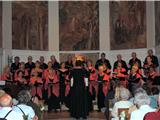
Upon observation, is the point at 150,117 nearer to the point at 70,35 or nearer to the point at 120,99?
the point at 120,99

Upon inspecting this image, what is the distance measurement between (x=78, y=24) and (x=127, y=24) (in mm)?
2835

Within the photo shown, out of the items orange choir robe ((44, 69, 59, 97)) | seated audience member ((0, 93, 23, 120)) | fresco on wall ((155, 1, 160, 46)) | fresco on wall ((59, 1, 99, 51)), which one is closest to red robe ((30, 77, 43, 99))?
orange choir robe ((44, 69, 59, 97))

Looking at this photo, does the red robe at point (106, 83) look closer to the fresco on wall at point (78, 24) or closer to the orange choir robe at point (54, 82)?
the orange choir robe at point (54, 82)

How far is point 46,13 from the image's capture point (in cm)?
2417

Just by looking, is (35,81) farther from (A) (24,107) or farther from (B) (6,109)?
(B) (6,109)

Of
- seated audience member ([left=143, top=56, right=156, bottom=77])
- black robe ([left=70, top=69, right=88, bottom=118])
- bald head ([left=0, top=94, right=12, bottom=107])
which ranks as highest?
seated audience member ([left=143, top=56, right=156, bottom=77])

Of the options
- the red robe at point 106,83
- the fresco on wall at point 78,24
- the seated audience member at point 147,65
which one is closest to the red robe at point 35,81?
the red robe at point 106,83

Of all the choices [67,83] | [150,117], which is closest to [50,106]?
[67,83]

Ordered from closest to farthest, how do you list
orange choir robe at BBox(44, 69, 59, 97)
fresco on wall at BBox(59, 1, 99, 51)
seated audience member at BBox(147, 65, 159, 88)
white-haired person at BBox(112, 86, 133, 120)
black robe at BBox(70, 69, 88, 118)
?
white-haired person at BBox(112, 86, 133, 120), black robe at BBox(70, 69, 88, 118), seated audience member at BBox(147, 65, 159, 88), orange choir robe at BBox(44, 69, 59, 97), fresco on wall at BBox(59, 1, 99, 51)

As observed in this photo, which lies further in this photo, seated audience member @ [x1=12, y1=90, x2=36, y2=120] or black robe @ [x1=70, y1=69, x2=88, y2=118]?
black robe @ [x1=70, y1=69, x2=88, y2=118]

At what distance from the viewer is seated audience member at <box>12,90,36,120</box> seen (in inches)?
293

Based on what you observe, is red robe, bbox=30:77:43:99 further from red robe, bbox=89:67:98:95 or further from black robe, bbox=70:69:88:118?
black robe, bbox=70:69:88:118

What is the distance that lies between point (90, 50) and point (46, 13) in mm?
3255

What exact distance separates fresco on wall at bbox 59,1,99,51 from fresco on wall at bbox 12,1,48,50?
3.21 feet
